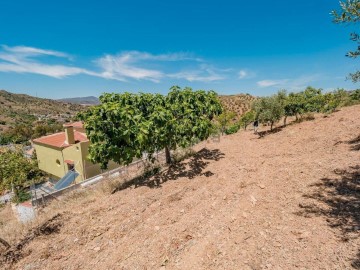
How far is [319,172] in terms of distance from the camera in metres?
7.71

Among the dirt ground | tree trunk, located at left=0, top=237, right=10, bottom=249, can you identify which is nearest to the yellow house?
tree trunk, located at left=0, top=237, right=10, bottom=249

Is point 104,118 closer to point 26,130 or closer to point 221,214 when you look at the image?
point 221,214

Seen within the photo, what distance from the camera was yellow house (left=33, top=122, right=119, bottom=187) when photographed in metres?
23.5

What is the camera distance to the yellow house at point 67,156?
2348 centimetres

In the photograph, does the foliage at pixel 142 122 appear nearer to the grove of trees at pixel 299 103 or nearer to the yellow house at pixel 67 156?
the grove of trees at pixel 299 103

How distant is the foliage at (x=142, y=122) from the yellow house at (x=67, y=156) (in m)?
12.6

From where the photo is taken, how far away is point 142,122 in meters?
8.82

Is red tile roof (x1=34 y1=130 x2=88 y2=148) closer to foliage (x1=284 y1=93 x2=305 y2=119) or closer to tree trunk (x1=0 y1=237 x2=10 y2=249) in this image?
tree trunk (x1=0 y1=237 x2=10 y2=249)

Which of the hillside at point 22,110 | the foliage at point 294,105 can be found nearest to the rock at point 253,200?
the foliage at point 294,105

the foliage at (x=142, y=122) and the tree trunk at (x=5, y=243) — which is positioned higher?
the foliage at (x=142, y=122)

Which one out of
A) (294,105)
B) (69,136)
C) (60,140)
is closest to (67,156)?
(69,136)

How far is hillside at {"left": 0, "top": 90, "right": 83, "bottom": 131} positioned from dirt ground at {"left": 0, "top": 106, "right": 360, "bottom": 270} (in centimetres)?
10315

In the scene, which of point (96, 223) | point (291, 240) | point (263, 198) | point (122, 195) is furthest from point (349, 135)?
point (96, 223)

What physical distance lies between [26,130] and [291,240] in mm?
84069
